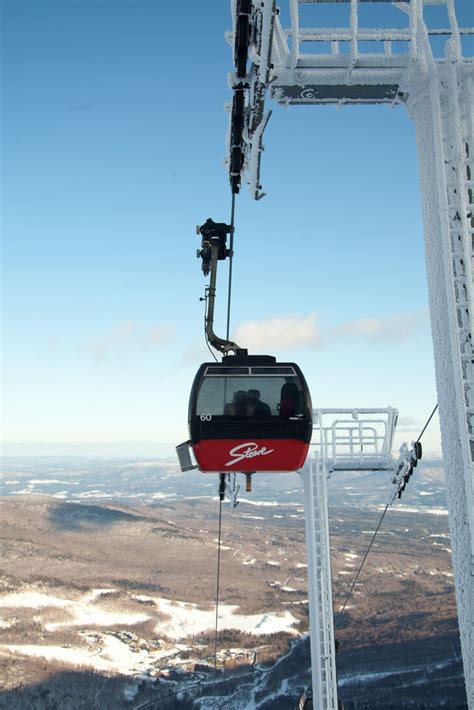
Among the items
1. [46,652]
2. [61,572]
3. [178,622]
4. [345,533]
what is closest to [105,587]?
[61,572]

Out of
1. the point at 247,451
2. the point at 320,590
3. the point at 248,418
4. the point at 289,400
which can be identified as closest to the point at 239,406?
the point at 248,418

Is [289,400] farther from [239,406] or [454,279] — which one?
[454,279]

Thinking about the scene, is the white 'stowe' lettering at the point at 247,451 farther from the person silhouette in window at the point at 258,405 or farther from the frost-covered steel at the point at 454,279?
the frost-covered steel at the point at 454,279

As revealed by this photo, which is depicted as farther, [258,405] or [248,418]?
[258,405]

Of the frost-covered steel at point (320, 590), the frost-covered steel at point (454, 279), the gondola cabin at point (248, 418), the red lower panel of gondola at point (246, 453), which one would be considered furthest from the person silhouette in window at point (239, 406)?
the frost-covered steel at point (320, 590)

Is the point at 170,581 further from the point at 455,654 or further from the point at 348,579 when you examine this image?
the point at 455,654

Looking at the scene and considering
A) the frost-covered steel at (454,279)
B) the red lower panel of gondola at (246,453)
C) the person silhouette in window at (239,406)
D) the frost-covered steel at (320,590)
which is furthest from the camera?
the frost-covered steel at (320,590)

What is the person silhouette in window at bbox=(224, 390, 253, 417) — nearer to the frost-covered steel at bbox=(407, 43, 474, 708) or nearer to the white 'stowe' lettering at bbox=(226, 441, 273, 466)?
the white 'stowe' lettering at bbox=(226, 441, 273, 466)
